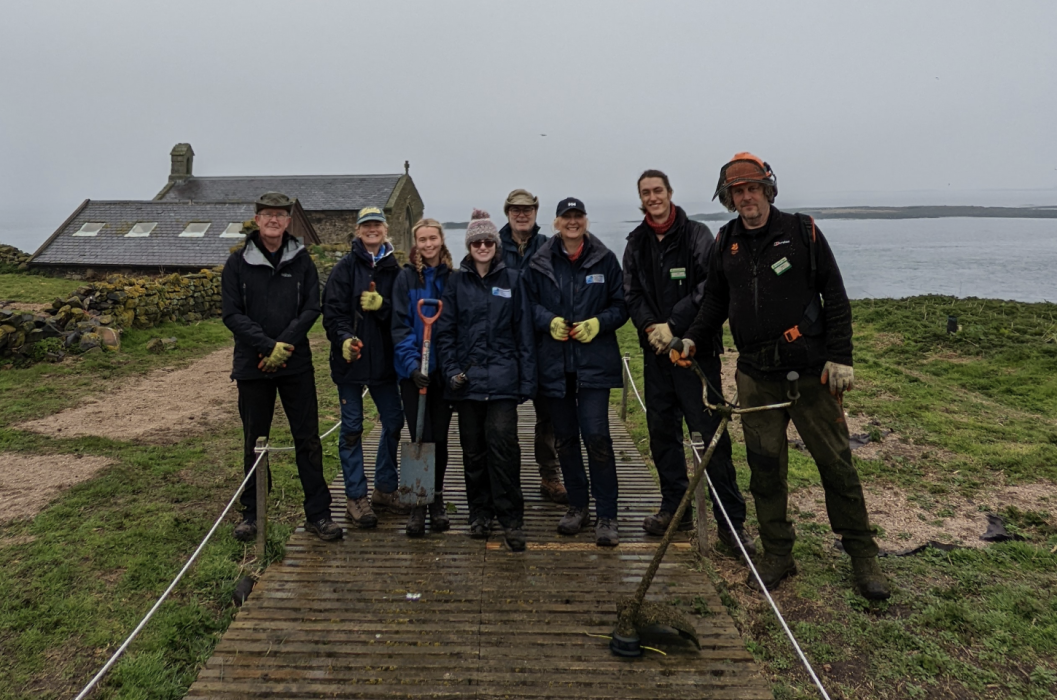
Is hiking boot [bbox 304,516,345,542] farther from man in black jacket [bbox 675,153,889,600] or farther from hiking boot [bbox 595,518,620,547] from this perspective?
man in black jacket [bbox 675,153,889,600]

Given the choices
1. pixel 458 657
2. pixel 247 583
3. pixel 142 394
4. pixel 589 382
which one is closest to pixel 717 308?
pixel 589 382

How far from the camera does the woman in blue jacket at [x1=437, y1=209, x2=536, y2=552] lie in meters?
3.89

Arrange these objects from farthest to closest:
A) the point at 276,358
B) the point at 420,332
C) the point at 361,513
Answer: the point at 361,513 < the point at 420,332 < the point at 276,358

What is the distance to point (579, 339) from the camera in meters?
3.94

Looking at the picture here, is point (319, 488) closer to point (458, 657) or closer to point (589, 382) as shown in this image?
point (458, 657)

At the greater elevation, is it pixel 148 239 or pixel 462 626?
pixel 148 239

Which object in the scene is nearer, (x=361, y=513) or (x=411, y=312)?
(x=411, y=312)

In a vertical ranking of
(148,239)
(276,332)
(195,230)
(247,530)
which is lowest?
(247,530)

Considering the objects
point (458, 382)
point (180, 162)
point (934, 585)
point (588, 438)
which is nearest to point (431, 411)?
point (458, 382)

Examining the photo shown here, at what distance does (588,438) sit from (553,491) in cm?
115

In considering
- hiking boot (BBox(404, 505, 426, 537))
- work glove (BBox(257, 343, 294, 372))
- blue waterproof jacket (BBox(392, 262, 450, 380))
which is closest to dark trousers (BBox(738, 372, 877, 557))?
blue waterproof jacket (BBox(392, 262, 450, 380))

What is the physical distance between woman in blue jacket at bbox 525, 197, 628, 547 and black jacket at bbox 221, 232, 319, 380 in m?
1.58

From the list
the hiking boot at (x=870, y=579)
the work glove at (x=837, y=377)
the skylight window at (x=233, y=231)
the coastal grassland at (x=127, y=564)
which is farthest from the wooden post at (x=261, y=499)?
the skylight window at (x=233, y=231)

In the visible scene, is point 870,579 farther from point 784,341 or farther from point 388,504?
point 388,504
